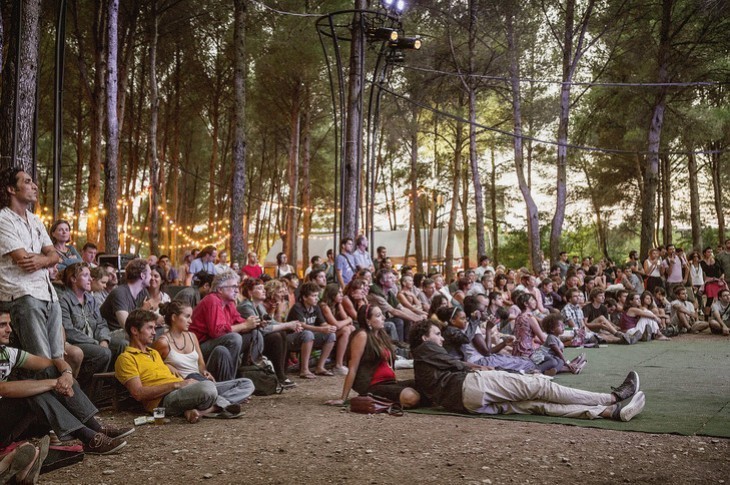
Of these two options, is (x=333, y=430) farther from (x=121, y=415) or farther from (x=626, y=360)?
(x=626, y=360)

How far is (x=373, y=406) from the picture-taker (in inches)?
224

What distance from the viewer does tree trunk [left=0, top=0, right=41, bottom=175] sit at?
7.07 metres

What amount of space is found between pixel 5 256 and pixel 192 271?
20.6 ft

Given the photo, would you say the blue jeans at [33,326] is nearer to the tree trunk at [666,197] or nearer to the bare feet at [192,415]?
the bare feet at [192,415]

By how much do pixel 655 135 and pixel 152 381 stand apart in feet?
50.1

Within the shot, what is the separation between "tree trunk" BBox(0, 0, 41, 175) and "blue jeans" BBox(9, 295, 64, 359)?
122 inches

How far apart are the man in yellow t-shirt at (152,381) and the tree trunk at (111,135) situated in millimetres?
8121

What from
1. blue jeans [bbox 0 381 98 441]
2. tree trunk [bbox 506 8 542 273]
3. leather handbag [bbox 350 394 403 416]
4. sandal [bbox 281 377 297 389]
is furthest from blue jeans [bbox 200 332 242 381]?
tree trunk [bbox 506 8 542 273]

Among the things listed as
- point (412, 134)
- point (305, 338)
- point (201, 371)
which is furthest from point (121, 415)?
point (412, 134)

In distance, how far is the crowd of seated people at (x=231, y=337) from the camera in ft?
14.4

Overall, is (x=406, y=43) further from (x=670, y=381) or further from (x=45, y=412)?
(x=45, y=412)

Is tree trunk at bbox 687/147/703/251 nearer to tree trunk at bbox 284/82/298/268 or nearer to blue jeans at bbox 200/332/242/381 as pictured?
tree trunk at bbox 284/82/298/268

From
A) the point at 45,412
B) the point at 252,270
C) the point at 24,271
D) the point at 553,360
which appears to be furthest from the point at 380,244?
the point at 45,412

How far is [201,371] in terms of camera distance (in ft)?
19.6
